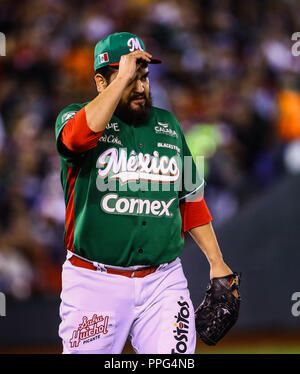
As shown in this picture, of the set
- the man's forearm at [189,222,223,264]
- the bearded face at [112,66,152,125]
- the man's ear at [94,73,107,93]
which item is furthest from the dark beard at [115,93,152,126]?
the man's forearm at [189,222,223,264]

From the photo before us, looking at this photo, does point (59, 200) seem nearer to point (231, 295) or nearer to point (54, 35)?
point (54, 35)

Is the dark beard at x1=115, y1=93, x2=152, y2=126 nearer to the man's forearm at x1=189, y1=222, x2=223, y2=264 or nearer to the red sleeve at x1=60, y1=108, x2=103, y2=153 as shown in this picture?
the red sleeve at x1=60, y1=108, x2=103, y2=153

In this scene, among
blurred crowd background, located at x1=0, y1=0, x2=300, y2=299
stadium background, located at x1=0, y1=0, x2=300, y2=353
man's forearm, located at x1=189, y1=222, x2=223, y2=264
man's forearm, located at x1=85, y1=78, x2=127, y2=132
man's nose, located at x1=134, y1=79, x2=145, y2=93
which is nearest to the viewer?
man's forearm, located at x1=85, y1=78, x2=127, y2=132

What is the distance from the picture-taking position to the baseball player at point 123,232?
9.67 ft

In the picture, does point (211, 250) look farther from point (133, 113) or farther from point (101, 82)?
point (101, 82)

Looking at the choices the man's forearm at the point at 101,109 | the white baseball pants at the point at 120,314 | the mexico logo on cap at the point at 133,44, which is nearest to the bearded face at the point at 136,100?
the mexico logo on cap at the point at 133,44

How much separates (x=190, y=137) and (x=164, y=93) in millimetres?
818

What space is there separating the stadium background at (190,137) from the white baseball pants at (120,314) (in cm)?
329

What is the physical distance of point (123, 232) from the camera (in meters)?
2.98

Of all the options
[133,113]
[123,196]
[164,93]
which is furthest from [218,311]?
[164,93]

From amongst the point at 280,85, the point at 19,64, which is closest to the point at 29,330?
the point at 19,64

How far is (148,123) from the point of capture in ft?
10.5

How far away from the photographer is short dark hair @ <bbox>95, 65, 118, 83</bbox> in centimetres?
309

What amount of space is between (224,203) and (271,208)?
498 mm
